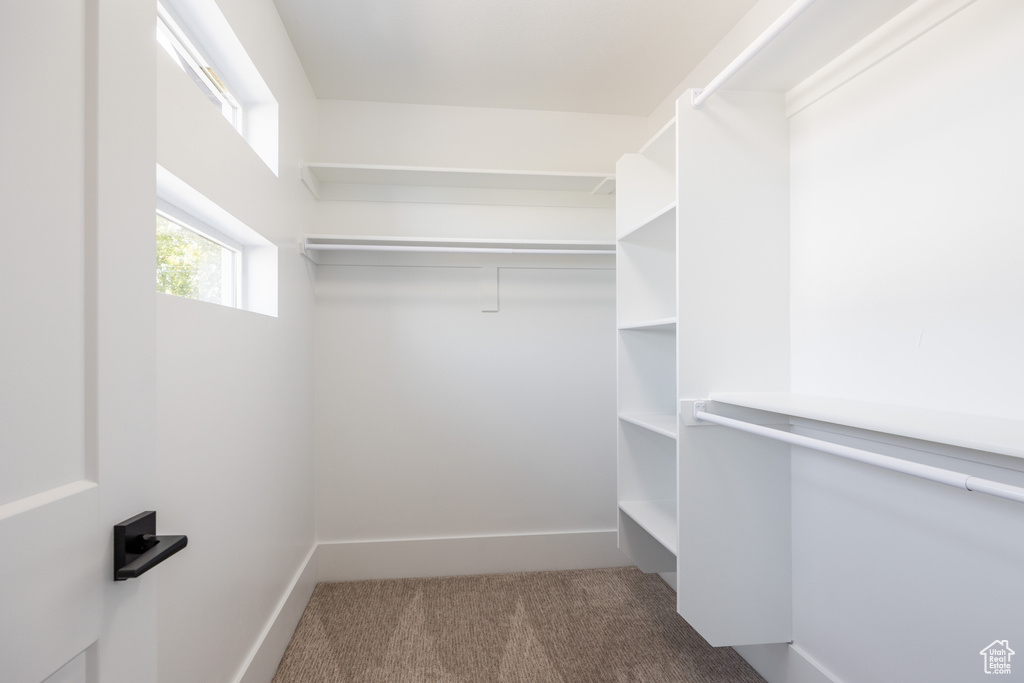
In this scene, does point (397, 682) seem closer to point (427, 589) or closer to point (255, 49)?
point (427, 589)

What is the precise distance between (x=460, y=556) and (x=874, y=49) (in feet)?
8.52

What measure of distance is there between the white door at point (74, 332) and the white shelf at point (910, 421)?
1.28 meters

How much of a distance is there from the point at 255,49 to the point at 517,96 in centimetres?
129

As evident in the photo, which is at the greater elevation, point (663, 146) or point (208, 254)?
point (663, 146)

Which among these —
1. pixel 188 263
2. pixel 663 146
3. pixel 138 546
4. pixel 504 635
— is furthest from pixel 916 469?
pixel 188 263

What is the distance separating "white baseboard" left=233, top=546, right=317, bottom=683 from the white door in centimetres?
112

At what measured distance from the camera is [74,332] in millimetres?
545

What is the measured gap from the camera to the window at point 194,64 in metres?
1.31

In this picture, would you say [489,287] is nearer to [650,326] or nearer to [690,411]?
[650,326]

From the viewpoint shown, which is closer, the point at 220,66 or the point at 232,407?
the point at 232,407

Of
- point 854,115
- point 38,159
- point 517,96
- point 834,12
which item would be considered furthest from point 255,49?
point 854,115

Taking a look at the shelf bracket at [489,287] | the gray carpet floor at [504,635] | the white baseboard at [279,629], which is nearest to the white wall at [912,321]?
the gray carpet floor at [504,635]

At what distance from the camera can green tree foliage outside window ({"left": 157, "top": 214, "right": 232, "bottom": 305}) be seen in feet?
4.38

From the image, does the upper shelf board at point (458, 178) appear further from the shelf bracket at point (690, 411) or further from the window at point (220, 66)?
the shelf bracket at point (690, 411)
